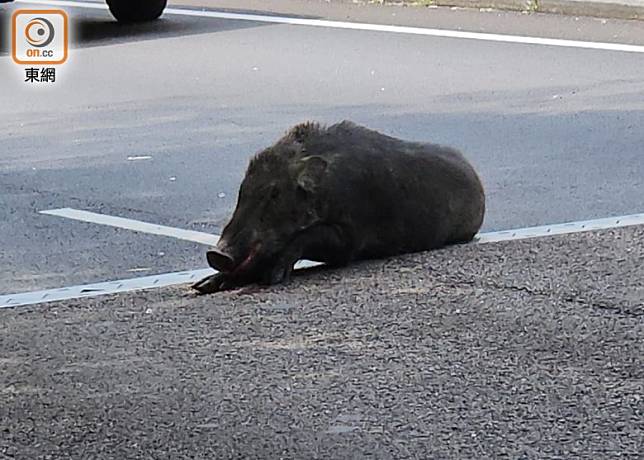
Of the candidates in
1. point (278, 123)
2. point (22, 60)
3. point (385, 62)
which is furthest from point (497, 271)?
point (22, 60)

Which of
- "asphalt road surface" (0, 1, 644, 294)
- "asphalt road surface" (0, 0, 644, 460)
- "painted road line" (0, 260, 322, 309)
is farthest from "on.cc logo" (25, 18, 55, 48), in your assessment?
"painted road line" (0, 260, 322, 309)

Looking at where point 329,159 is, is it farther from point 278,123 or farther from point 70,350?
point 278,123

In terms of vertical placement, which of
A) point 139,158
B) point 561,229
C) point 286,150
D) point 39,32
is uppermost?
point 286,150

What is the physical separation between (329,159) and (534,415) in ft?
6.30

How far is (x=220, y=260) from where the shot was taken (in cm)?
588

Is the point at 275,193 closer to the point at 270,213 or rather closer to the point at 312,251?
the point at 270,213

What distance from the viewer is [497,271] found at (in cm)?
606

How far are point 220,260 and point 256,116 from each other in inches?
174

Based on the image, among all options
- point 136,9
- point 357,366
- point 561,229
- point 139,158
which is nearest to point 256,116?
point 139,158

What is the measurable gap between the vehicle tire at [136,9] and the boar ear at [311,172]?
9786mm

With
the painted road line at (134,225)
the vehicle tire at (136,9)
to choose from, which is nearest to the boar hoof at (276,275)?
the painted road line at (134,225)

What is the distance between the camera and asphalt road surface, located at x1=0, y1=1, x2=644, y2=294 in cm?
737

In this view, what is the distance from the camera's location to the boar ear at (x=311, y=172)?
6.01 metres

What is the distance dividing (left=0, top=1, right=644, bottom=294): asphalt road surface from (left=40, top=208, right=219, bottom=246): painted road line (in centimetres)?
8
